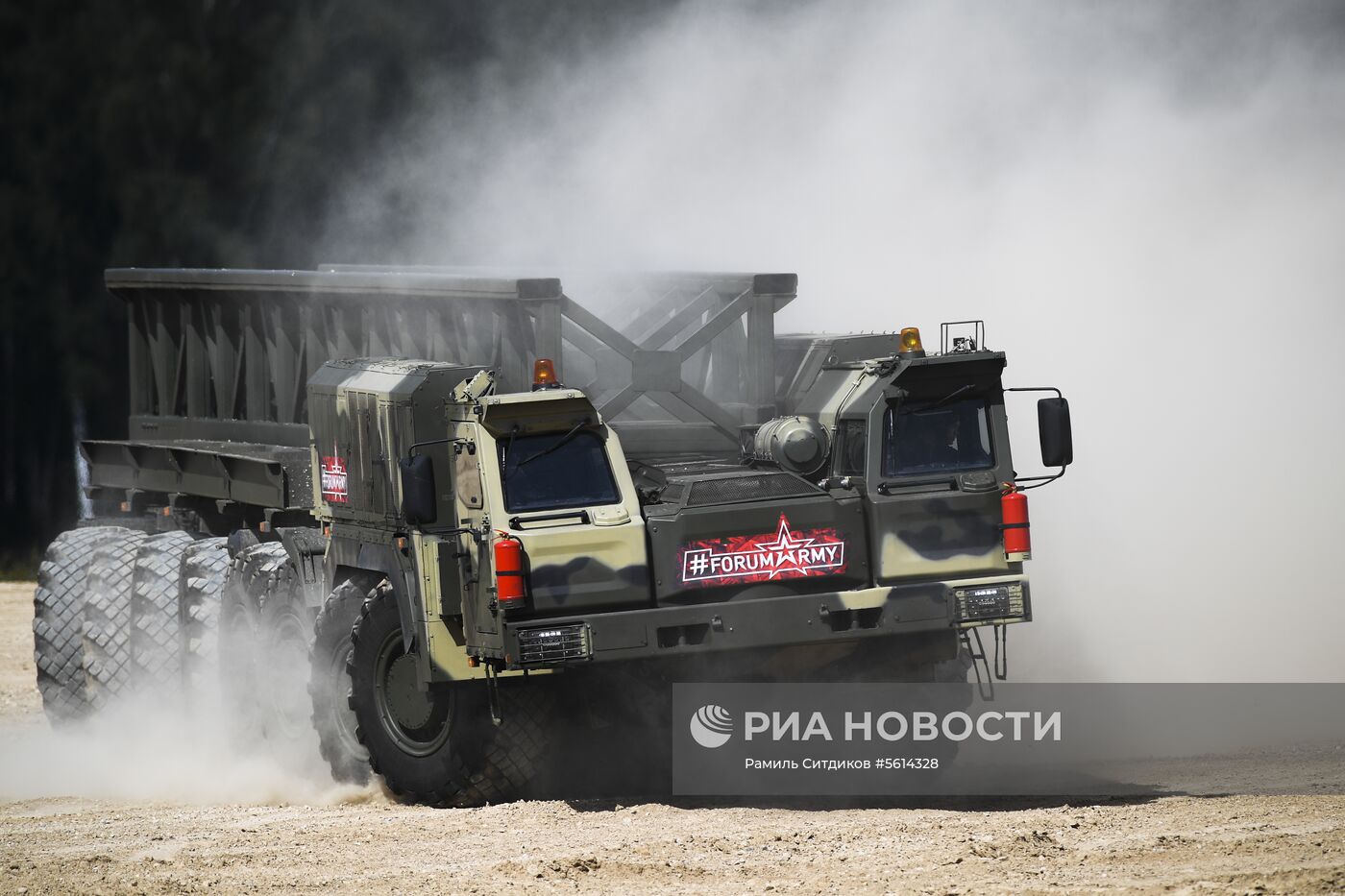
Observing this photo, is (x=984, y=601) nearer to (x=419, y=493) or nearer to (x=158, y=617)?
(x=419, y=493)

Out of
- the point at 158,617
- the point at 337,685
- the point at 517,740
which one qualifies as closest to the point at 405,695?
the point at 517,740

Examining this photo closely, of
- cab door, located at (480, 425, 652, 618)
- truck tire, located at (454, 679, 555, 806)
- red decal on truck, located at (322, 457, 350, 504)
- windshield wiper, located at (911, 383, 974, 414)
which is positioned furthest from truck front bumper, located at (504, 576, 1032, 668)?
red decal on truck, located at (322, 457, 350, 504)

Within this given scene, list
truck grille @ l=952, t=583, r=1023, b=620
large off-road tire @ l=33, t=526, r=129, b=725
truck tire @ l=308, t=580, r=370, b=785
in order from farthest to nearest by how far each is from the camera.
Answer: large off-road tire @ l=33, t=526, r=129, b=725
truck tire @ l=308, t=580, r=370, b=785
truck grille @ l=952, t=583, r=1023, b=620

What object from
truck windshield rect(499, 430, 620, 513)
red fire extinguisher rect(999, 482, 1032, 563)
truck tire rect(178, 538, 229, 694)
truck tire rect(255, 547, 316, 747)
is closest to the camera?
truck windshield rect(499, 430, 620, 513)

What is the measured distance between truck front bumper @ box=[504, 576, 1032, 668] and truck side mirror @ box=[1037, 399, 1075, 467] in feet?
2.43

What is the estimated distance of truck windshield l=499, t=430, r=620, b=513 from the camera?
10578 mm

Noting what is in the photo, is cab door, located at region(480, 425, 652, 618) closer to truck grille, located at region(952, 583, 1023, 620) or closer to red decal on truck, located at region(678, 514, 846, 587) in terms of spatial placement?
red decal on truck, located at region(678, 514, 846, 587)

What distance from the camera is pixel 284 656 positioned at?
13773 mm

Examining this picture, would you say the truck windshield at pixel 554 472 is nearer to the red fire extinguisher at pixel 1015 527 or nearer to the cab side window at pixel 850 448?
the cab side window at pixel 850 448

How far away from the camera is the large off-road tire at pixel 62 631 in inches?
681

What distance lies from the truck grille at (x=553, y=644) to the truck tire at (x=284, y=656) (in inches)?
132

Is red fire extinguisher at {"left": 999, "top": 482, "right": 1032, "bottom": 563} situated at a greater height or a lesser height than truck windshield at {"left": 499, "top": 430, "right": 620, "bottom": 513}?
lesser

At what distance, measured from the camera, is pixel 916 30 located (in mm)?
21562

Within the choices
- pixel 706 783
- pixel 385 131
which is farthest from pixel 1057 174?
pixel 385 131
